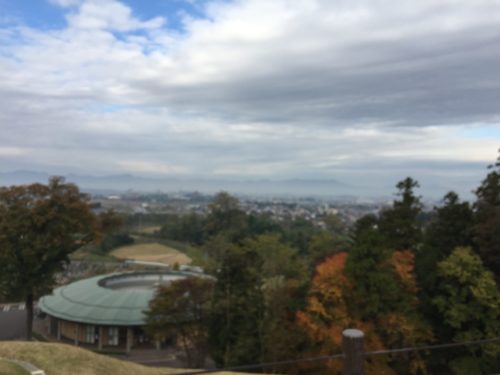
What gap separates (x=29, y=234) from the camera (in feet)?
64.8

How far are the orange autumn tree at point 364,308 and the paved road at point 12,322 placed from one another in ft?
69.5

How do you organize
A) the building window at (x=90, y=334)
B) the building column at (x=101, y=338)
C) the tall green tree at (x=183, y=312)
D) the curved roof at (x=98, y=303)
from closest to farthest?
the tall green tree at (x=183, y=312), the curved roof at (x=98, y=303), the building column at (x=101, y=338), the building window at (x=90, y=334)

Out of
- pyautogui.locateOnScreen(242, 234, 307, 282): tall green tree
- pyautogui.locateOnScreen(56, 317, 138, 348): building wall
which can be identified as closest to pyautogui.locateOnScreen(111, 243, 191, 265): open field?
pyautogui.locateOnScreen(242, 234, 307, 282): tall green tree

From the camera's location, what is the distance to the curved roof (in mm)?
25031

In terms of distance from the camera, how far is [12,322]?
29.2m

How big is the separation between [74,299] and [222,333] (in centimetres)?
1524

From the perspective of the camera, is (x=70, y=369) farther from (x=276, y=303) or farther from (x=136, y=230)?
(x=136, y=230)

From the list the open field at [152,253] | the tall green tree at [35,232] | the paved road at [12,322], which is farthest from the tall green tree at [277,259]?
the open field at [152,253]

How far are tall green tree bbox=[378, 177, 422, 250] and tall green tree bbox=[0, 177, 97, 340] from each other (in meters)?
16.8

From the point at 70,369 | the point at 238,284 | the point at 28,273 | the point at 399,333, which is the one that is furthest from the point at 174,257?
the point at 70,369

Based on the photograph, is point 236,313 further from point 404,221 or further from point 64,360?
point 404,221

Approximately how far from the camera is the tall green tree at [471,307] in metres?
15.3

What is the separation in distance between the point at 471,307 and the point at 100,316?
825 inches

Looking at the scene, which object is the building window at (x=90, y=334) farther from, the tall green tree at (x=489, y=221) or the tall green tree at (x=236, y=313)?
the tall green tree at (x=489, y=221)
